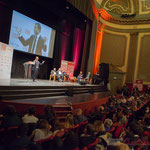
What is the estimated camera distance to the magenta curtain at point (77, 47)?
11625mm

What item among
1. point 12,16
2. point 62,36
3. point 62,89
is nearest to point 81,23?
point 62,36

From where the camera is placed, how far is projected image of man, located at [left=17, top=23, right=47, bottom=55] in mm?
7831

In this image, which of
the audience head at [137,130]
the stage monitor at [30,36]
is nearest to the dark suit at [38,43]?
the stage monitor at [30,36]

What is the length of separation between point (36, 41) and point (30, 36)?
A: 472 millimetres

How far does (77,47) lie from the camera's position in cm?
1185

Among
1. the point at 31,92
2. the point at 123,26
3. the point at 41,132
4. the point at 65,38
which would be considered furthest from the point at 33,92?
the point at 123,26

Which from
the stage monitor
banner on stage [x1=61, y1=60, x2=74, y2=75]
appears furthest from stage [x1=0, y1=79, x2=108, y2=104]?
banner on stage [x1=61, y1=60, x2=74, y2=75]

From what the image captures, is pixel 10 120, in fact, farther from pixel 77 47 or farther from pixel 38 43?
pixel 77 47

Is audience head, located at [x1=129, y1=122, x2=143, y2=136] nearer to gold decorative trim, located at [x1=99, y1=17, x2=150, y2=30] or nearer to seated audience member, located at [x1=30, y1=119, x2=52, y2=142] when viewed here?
seated audience member, located at [x1=30, y1=119, x2=52, y2=142]

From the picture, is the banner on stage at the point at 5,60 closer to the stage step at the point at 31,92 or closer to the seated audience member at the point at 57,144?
the stage step at the point at 31,92

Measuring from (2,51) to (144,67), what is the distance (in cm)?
1097

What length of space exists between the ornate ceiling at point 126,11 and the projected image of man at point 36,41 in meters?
6.37

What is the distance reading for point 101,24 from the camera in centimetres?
1312

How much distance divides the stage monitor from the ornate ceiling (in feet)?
19.4
